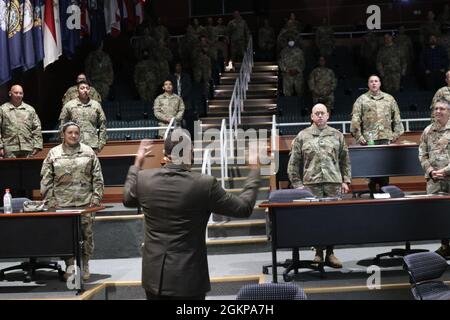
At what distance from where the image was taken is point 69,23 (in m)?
14.9

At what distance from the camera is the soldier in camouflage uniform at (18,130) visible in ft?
35.4

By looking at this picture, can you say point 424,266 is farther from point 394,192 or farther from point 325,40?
point 325,40

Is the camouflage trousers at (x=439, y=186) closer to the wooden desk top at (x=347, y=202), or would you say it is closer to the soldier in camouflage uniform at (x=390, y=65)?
the wooden desk top at (x=347, y=202)

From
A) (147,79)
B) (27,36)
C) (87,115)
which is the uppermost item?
(27,36)

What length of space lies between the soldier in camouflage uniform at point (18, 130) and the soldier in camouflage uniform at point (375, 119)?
13.7ft

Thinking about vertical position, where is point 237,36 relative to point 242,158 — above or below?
above

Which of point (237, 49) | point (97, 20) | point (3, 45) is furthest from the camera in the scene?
point (237, 49)

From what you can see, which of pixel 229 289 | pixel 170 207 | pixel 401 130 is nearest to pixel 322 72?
pixel 401 130

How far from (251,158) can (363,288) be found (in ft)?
10.9

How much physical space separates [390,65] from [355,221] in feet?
32.3

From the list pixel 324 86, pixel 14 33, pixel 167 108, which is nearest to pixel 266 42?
pixel 324 86

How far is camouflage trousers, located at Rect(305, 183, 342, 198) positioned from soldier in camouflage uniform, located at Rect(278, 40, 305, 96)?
8.72 metres

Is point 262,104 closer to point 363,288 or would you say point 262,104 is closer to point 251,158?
point 363,288

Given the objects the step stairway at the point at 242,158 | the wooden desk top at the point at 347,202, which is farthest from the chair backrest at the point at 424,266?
the step stairway at the point at 242,158
